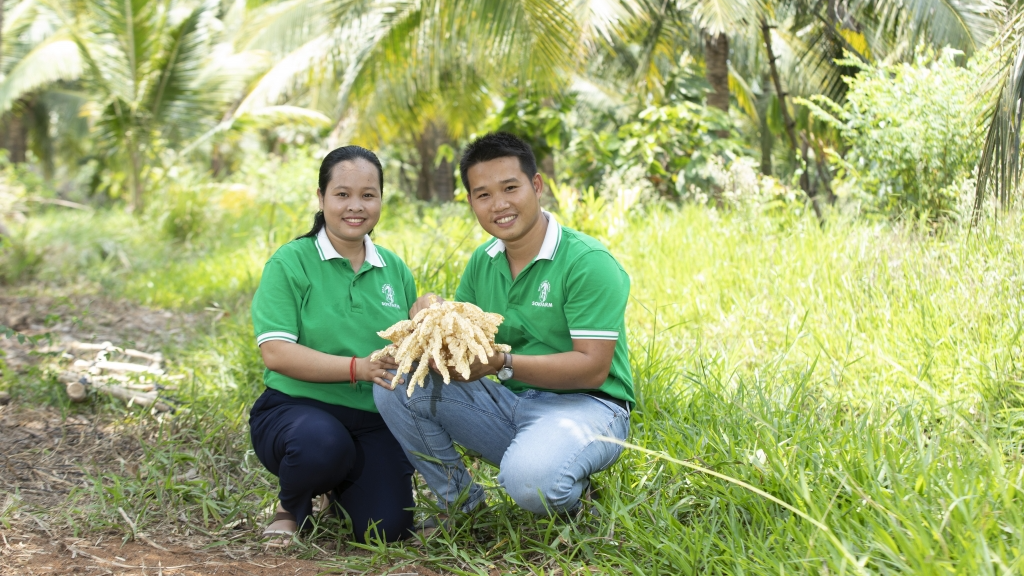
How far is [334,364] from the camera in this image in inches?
106

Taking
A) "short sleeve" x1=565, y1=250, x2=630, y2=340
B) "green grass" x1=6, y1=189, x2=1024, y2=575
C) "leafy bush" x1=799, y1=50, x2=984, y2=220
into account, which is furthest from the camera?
"leafy bush" x1=799, y1=50, x2=984, y2=220

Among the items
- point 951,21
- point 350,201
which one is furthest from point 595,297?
point 951,21

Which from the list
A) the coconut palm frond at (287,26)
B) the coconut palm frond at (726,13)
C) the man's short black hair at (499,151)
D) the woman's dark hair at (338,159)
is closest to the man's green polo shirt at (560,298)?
the man's short black hair at (499,151)

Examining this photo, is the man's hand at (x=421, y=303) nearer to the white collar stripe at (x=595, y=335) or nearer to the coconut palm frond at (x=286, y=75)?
the white collar stripe at (x=595, y=335)

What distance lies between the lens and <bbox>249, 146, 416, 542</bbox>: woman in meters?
2.70

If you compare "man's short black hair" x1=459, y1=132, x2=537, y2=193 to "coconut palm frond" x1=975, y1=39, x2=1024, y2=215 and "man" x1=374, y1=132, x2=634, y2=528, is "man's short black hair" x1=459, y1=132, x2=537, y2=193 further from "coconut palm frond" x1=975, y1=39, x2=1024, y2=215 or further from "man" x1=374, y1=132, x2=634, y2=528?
"coconut palm frond" x1=975, y1=39, x2=1024, y2=215

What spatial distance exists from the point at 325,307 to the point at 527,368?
2.69ft

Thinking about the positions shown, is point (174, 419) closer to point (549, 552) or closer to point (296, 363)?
point (296, 363)

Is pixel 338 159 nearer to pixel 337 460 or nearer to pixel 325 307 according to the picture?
pixel 325 307

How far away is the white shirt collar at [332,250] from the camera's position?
2922mm

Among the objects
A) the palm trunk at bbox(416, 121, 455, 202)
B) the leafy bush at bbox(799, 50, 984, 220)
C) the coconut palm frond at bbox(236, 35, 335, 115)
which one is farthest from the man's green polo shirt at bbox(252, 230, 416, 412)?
the palm trunk at bbox(416, 121, 455, 202)

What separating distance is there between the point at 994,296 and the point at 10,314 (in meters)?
6.34

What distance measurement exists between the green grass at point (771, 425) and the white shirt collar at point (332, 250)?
0.96m

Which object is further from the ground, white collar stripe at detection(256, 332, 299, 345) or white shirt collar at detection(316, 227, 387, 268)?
white shirt collar at detection(316, 227, 387, 268)
